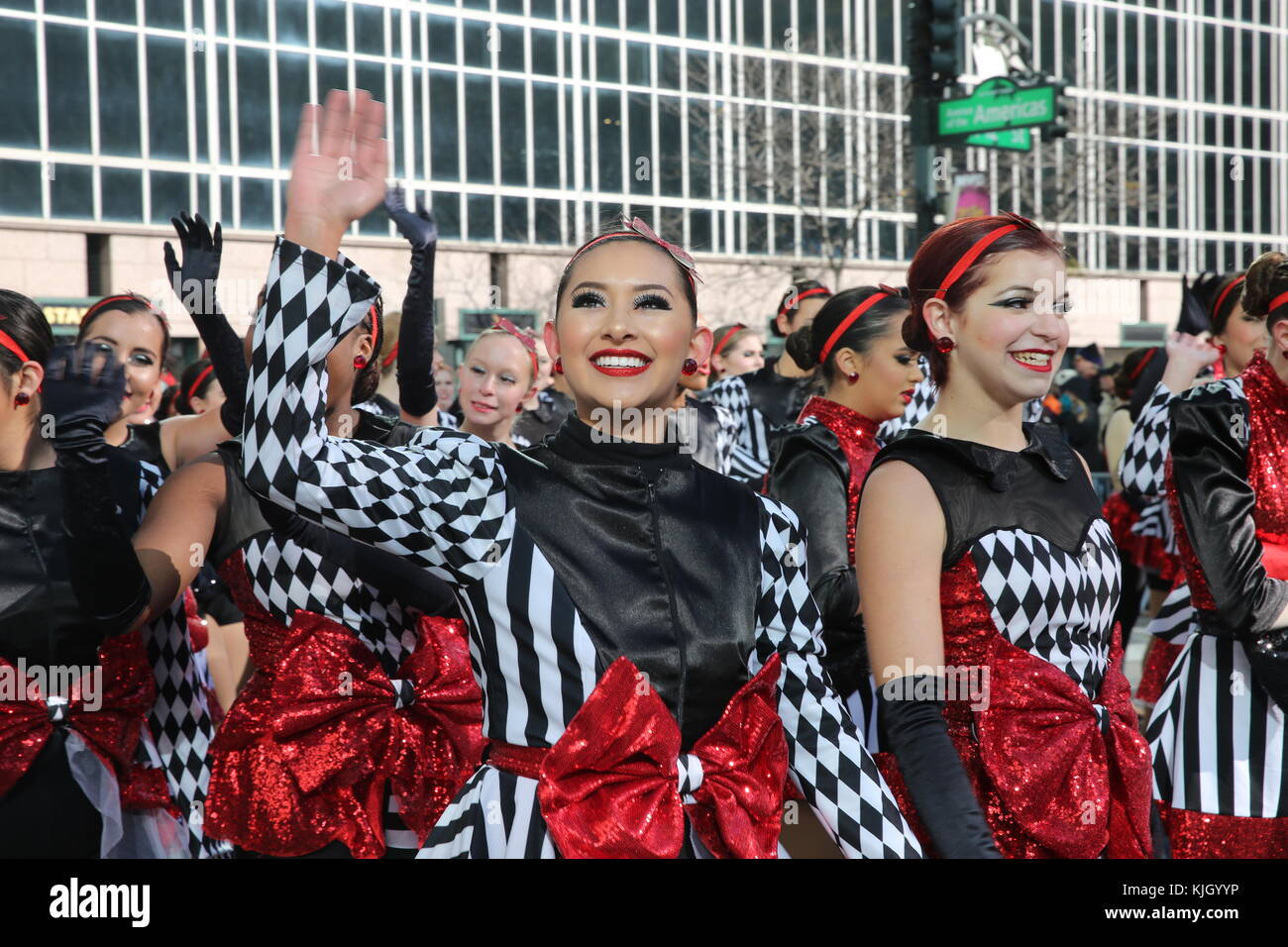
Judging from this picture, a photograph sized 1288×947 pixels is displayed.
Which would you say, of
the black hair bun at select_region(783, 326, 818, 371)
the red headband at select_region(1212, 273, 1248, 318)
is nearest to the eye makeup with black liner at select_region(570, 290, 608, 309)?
the red headband at select_region(1212, 273, 1248, 318)

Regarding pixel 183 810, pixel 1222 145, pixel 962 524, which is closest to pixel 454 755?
pixel 183 810

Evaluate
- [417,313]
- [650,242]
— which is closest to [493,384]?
[417,313]

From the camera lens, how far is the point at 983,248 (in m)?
3.08

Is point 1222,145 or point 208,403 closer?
point 208,403

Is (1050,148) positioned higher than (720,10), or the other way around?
(720,10)

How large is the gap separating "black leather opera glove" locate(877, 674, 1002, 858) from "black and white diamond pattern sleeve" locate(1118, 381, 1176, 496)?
11.4ft

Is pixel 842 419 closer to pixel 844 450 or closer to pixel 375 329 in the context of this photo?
pixel 844 450

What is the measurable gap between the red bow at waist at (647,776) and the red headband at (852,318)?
2.53 meters

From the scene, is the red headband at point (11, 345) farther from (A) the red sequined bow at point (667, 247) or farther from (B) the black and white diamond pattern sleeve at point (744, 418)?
(B) the black and white diamond pattern sleeve at point (744, 418)

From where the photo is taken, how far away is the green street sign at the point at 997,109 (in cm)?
1145

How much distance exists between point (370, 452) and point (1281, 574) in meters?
2.51

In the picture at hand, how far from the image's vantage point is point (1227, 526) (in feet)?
11.9

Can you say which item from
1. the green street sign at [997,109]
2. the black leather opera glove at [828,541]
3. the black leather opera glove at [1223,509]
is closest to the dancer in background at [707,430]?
the black leather opera glove at [828,541]
